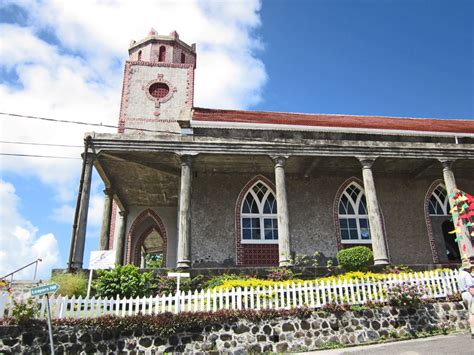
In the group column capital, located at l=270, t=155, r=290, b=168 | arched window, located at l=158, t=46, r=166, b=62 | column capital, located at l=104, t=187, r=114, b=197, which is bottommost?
column capital, located at l=104, t=187, r=114, b=197

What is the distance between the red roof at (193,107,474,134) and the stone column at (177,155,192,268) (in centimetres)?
409

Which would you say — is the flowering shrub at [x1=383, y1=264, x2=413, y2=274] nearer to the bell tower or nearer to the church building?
the church building

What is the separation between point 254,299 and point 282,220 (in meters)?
4.40

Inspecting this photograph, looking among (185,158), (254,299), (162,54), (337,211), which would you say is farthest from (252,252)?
(162,54)

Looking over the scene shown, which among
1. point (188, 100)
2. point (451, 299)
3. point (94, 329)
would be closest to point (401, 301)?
point (451, 299)

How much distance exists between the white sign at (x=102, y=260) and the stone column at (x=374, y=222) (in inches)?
351

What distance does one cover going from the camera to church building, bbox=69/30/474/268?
1541 cm

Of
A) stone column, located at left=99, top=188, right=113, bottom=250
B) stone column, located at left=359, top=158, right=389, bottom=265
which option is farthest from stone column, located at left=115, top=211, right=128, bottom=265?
stone column, located at left=359, top=158, right=389, bottom=265

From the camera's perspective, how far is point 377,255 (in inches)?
561

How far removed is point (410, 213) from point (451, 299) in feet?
27.1

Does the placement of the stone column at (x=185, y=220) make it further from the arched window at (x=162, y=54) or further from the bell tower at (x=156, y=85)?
the arched window at (x=162, y=54)

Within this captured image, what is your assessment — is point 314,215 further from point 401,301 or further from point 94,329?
point 94,329

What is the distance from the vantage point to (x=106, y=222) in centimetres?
1825

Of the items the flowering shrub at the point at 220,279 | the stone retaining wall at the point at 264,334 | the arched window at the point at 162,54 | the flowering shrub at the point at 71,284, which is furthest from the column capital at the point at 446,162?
the arched window at the point at 162,54
